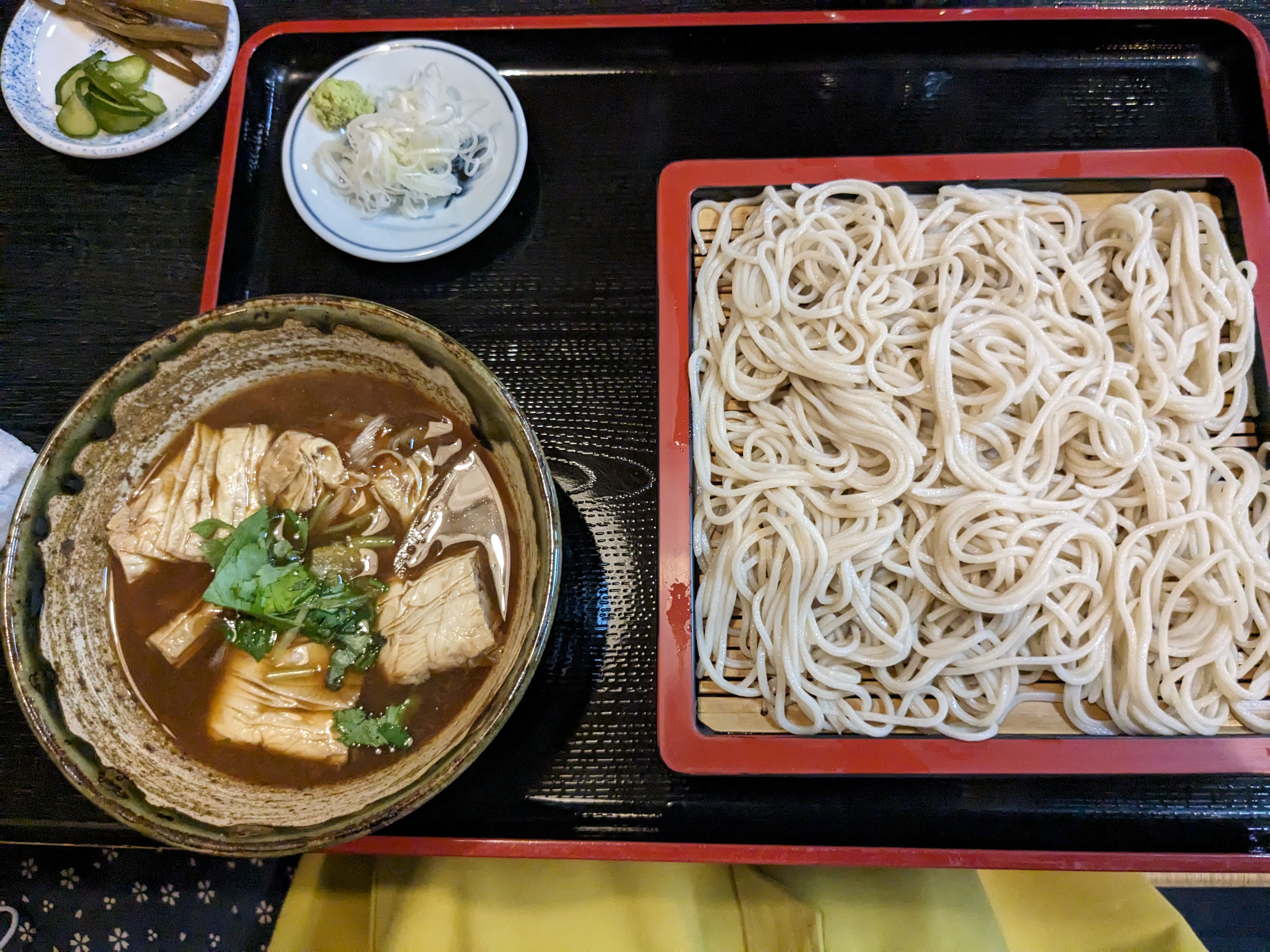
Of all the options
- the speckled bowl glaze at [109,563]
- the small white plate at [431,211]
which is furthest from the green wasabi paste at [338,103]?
the speckled bowl glaze at [109,563]

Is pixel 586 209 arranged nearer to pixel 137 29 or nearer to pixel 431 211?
pixel 431 211

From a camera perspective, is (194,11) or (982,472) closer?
(982,472)

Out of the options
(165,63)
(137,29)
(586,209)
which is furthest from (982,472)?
(137,29)

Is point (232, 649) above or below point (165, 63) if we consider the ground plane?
below

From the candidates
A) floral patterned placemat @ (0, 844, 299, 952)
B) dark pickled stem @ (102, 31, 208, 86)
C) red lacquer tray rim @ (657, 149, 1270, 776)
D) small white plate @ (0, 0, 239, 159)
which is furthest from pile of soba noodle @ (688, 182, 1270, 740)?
dark pickled stem @ (102, 31, 208, 86)

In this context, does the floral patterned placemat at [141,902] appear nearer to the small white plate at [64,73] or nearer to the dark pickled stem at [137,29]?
the small white plate at [64,73]

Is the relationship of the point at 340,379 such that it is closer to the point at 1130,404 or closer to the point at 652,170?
the point at 652,170

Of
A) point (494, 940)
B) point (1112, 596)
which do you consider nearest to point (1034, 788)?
point (1112, 596)
